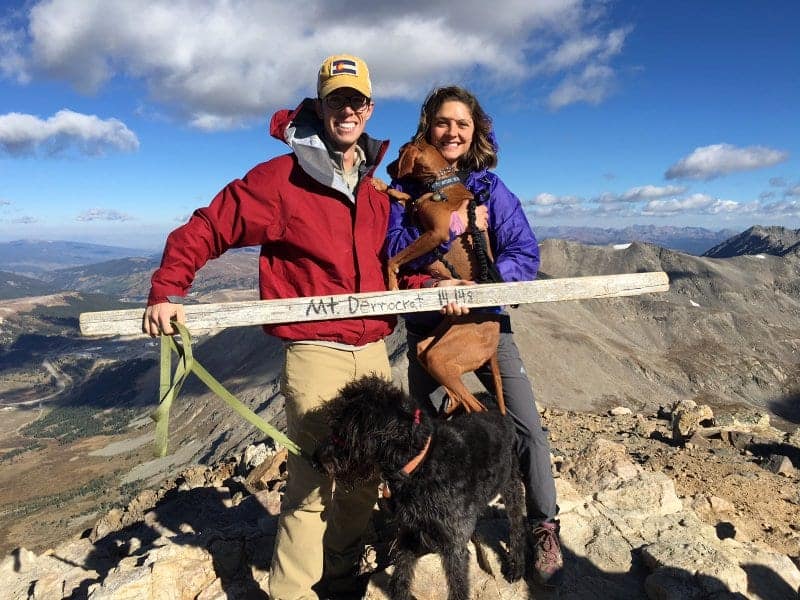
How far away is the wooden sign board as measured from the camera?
3123mm

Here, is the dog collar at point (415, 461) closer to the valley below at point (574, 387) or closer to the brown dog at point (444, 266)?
the brown dog at point (444, 266)

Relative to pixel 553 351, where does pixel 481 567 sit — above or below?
above

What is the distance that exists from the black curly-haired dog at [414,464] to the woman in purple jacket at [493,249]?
479 mm

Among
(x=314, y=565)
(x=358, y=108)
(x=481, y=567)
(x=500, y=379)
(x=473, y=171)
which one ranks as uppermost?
(x=358, y=108)

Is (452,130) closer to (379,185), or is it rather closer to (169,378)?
(379,185)

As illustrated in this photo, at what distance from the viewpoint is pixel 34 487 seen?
3969cm

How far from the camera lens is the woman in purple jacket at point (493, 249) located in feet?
Result: 12.1

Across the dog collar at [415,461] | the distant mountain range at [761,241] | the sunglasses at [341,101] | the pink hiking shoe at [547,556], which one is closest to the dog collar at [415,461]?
the dog collar at [415,461]

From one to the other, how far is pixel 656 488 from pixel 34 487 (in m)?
50.7

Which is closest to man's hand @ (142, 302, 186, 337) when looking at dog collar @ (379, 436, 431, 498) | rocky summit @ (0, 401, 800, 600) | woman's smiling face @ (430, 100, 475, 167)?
dog collar @ (379, 436, 431, 498)

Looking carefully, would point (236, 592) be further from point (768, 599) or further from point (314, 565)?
point (768, 599)

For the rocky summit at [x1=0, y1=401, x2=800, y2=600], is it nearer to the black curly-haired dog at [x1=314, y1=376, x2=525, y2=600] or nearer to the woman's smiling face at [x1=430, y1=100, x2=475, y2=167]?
the black curly-haired dog at [x1=314, y1=376, x2=525, y2=600]

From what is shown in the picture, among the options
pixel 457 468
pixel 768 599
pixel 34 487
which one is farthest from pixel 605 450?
pixel 34 487

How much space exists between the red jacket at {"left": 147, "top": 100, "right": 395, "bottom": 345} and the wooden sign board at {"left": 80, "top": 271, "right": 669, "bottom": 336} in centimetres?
13
